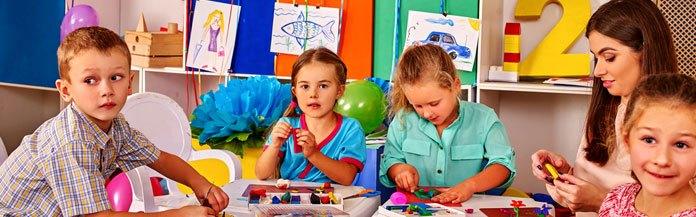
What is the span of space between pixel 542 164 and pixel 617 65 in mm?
279

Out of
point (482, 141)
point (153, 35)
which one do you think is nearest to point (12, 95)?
point (153, 35)

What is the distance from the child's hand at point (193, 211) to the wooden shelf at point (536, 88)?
1872 millimetres

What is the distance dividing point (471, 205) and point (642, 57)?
0.50 meters

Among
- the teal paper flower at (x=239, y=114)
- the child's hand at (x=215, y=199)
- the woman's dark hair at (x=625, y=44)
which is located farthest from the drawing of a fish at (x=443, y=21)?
the child's hand at (x=215, y=199)

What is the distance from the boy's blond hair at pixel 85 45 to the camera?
177 cm

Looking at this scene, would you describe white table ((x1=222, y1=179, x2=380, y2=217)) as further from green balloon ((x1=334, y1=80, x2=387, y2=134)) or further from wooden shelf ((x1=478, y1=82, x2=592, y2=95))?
wooden shelf ((x1=478, y1=82, x2=592, y2=95))

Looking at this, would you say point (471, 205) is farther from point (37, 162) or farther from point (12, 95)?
point (12, 95)

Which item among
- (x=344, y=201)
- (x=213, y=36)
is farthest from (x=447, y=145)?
(x=213, y=36)

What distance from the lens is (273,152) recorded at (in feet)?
7.85

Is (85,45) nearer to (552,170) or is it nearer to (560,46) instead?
(552,170)

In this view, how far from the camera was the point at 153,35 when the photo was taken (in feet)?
13.8

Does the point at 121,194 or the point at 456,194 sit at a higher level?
the point at 456,194

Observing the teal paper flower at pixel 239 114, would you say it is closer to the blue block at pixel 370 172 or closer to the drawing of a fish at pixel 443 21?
the blue block at pixel 370 172

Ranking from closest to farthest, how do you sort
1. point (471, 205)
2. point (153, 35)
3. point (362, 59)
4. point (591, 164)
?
point (471, 205) < point (591, 164) < point (362, 59) < point (153, 35)
